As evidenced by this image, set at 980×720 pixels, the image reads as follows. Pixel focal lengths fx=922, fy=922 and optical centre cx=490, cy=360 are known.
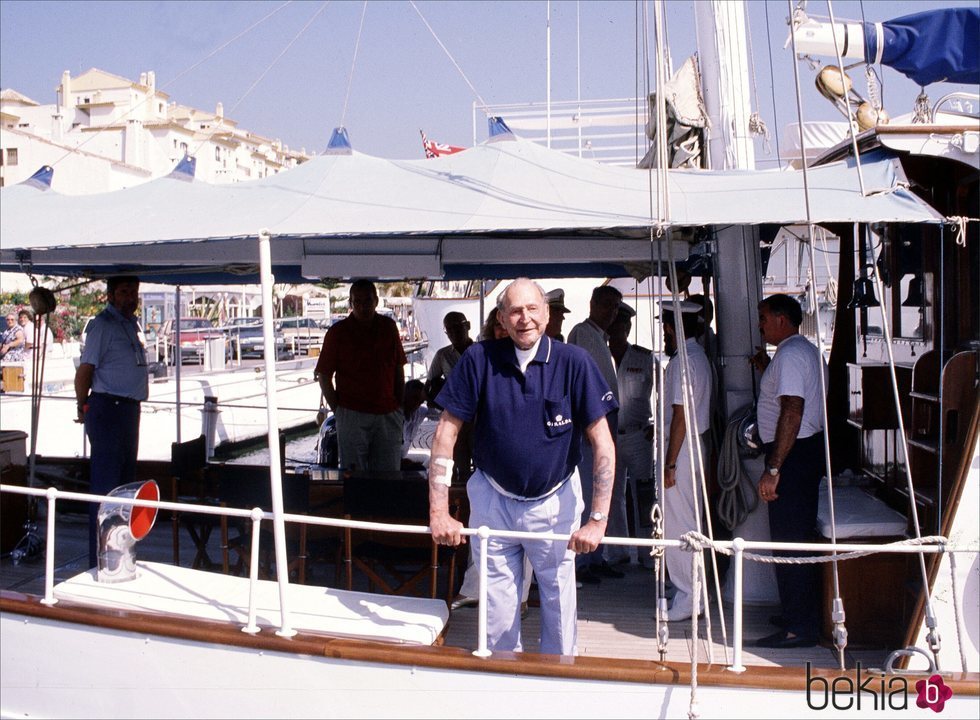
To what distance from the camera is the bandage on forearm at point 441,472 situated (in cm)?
340

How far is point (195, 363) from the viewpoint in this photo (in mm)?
26031

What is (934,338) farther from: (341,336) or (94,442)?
(94,442)

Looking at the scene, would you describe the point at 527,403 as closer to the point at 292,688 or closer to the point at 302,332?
the point at 292,688

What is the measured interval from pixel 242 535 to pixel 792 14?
12.9ft

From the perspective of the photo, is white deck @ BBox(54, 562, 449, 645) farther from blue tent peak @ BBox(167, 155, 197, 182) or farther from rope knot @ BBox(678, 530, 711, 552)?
blue tent peak @ BBox(167, 155, 197, 182)

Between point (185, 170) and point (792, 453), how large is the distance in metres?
3.34

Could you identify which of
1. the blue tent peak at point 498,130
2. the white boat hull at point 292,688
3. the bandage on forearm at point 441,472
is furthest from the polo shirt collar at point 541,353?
the blue tent peak at point 498,130

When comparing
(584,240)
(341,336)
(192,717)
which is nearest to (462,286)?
(341,336)

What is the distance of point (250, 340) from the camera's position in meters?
28.7

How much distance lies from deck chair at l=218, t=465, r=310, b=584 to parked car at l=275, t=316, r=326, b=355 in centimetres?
1899

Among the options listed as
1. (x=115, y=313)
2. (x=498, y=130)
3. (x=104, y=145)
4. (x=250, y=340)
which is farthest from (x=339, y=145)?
(x=104, y=145)

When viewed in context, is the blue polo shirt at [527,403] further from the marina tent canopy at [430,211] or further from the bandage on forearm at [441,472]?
the marina tent canopy at [430,211]

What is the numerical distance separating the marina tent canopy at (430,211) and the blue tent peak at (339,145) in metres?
0.04

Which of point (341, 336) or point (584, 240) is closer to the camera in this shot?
point (584, 240)
